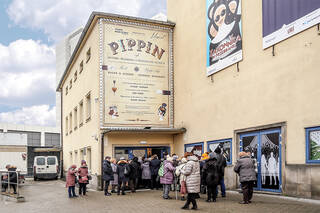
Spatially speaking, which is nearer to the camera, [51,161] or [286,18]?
[286,18]

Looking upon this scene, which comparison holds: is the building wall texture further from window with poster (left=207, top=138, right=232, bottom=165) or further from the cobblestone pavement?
the cobblestone pavement

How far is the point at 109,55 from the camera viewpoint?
18375 mm

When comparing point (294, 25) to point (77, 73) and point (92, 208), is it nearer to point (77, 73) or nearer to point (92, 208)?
point (92, 208)

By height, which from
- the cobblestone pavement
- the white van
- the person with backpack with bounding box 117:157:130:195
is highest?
the person with backpack with bounding box 117:157:130:195

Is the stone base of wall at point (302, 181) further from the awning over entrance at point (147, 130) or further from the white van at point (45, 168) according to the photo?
the white van at point (45, 168)

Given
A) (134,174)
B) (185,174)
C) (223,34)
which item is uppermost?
(223,34)

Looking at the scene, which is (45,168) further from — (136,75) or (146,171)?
(146,171)

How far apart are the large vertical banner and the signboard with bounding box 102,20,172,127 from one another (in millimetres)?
3890

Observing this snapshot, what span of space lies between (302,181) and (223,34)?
6.90 meters

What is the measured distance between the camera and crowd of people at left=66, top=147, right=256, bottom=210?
9.78 meters

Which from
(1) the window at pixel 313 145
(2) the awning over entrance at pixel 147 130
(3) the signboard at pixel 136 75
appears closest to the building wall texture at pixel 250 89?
(1) the window at pixel 313 145

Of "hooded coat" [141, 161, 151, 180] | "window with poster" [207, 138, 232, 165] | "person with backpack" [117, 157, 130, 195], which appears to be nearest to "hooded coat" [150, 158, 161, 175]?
"hooded coat" [141, 161, 151, 180]

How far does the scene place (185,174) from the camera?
9648mm

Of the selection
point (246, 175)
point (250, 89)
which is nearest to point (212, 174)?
point (246, 175)
